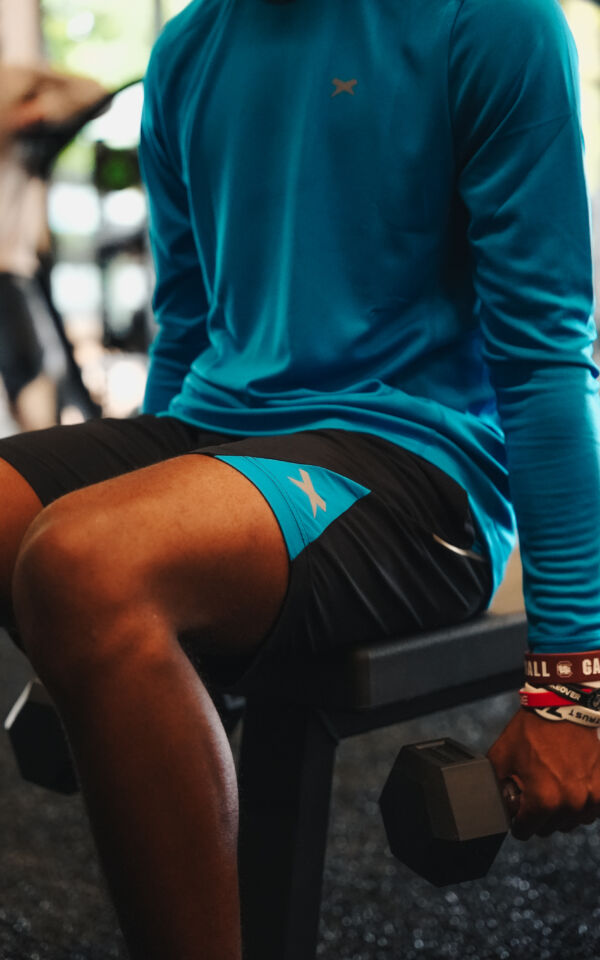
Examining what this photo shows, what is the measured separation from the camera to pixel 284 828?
79 cm

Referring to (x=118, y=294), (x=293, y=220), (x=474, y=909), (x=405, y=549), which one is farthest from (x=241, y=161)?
(x=118, y=294)

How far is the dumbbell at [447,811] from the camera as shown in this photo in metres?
0.62

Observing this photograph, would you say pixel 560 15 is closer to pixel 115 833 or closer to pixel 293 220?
pixel 293 220

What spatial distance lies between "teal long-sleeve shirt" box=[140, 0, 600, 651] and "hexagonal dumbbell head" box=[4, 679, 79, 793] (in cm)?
31

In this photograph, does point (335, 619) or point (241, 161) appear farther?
point (241, 161)

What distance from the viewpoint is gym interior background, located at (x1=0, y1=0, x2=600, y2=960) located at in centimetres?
103

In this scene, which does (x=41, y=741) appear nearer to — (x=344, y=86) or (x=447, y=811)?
(x=447, y=811)

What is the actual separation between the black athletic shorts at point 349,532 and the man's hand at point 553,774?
0.42 ft

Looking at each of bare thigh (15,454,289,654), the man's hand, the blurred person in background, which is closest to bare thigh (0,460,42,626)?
bare thigh (15,454,289,654)

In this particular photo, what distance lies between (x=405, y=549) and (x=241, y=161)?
1.31 ft

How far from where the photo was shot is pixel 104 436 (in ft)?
2.85

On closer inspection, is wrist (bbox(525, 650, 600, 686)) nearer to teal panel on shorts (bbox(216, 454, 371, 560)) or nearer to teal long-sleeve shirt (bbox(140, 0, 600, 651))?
teal long-sleeve shirt (bbox(140, 0, 600, 651))

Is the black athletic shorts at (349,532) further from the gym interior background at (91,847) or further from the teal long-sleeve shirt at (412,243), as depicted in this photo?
the gym interior background at (91,847)

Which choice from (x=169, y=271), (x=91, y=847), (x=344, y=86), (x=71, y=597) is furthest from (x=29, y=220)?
(x=71, y=597)
